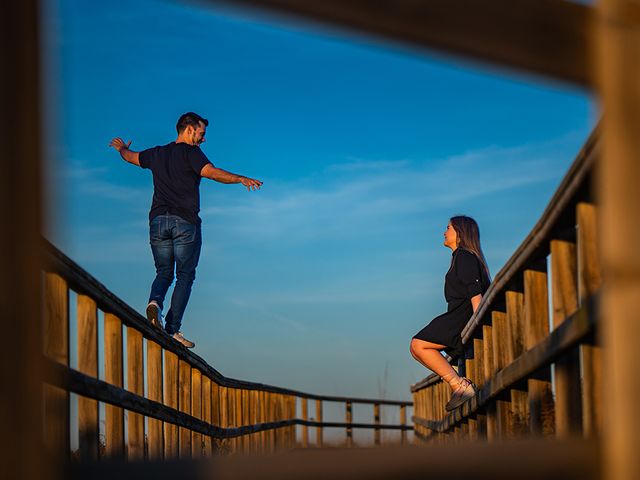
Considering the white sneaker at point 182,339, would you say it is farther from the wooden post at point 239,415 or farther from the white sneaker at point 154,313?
the wooden post at point 239,415

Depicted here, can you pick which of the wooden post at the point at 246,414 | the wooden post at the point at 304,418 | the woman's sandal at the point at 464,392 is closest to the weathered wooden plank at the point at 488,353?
the woman's sandal at the point at 464,392

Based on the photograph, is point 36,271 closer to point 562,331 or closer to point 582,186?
point 582,186

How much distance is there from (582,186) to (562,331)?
1.84 feet

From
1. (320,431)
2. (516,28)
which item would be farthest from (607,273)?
(320,431)

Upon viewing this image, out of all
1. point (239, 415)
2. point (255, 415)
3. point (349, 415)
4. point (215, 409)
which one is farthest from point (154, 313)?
point (349, 415)

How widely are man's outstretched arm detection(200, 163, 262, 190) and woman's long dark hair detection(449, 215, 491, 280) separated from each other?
144 cm

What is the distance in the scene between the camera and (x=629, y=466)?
2.01m

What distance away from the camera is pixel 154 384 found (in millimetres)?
7117

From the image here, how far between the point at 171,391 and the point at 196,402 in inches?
59.8

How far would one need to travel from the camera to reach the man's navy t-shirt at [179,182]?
8.96 metres

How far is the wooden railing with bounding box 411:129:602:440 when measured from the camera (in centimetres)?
345

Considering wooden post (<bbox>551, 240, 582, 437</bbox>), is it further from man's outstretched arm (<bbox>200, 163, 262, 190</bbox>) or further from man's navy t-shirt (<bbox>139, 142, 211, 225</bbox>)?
man's navy t-shirt (<bbox>139, 142, 211, 225</bbox>)

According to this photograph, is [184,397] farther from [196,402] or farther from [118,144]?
[118,144]

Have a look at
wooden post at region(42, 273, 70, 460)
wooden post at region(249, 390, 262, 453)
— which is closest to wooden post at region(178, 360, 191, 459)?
wooden post at region(42, 273, 70, 460)
